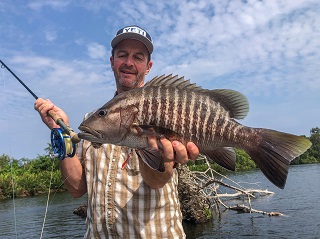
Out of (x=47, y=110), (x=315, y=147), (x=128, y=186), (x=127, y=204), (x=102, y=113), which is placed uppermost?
(x=315, y=147)

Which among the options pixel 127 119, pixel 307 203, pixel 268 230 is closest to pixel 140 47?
pixel 127 119

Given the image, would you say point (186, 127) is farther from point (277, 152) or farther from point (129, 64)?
point (129, 64)

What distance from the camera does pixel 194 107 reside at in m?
2.91

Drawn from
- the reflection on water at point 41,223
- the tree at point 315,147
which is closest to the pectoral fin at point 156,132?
the reflection on water at point 41,223

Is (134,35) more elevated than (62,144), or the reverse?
(134,35)

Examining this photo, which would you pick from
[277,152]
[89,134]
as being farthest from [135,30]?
[277,152]

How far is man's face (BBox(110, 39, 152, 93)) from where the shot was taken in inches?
142

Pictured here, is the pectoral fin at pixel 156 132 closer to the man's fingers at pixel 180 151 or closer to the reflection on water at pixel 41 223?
the man's fingers at pixel 180 151

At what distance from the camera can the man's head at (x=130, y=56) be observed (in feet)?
11.9

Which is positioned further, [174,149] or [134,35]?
[134,35]

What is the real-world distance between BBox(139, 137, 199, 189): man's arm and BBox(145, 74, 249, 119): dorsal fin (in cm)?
52

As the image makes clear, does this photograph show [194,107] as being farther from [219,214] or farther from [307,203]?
[307,203]

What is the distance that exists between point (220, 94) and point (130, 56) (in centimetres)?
118

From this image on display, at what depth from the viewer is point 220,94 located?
122 inches
